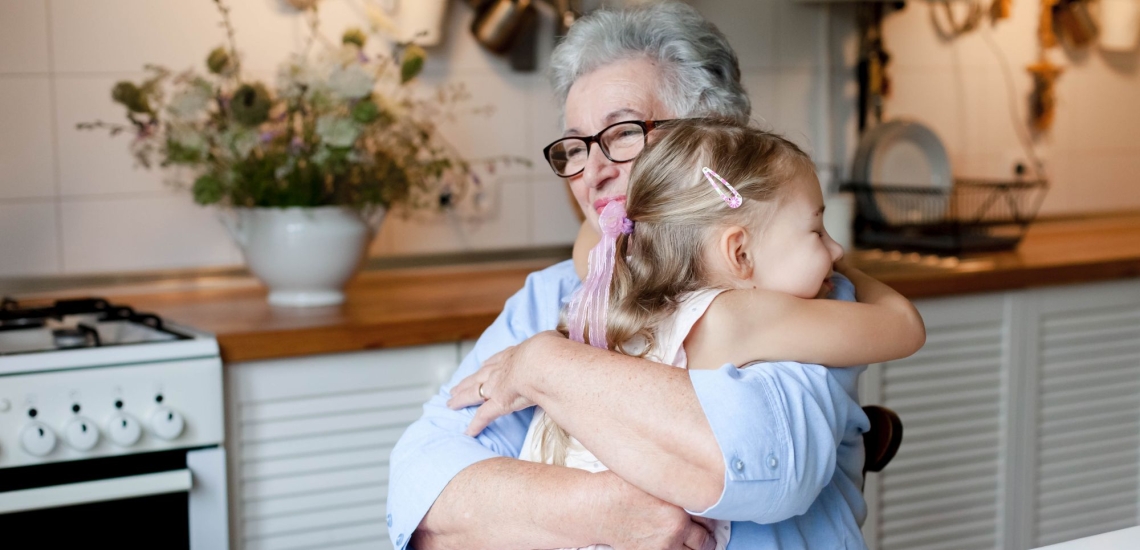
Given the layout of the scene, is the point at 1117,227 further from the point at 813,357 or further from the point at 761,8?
the point at 813,357

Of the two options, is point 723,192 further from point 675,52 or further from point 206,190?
point 206,190

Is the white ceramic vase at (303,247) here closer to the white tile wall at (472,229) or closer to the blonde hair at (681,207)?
the white tile wall at (472,229)

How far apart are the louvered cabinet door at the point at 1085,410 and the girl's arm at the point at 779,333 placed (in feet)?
5.12

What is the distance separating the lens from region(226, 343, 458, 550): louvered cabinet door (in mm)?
1836

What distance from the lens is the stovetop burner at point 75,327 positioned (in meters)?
1.74

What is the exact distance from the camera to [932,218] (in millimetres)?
2805

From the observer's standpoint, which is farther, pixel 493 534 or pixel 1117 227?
pixel 1117 227

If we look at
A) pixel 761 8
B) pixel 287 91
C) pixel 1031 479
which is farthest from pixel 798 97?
pixel 287 91

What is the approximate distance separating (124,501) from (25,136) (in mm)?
862

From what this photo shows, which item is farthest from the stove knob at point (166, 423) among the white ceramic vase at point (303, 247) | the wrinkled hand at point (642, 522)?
the wrinkled hand at point (642, 522)

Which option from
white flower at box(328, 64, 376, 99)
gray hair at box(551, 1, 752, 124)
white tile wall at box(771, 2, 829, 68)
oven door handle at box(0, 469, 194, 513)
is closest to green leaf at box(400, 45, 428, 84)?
white flower at box(328, 64, 376, 99)

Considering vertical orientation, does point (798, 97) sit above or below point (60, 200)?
above

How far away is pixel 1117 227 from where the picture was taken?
3266 millimetres

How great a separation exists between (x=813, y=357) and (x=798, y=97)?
1.90m
